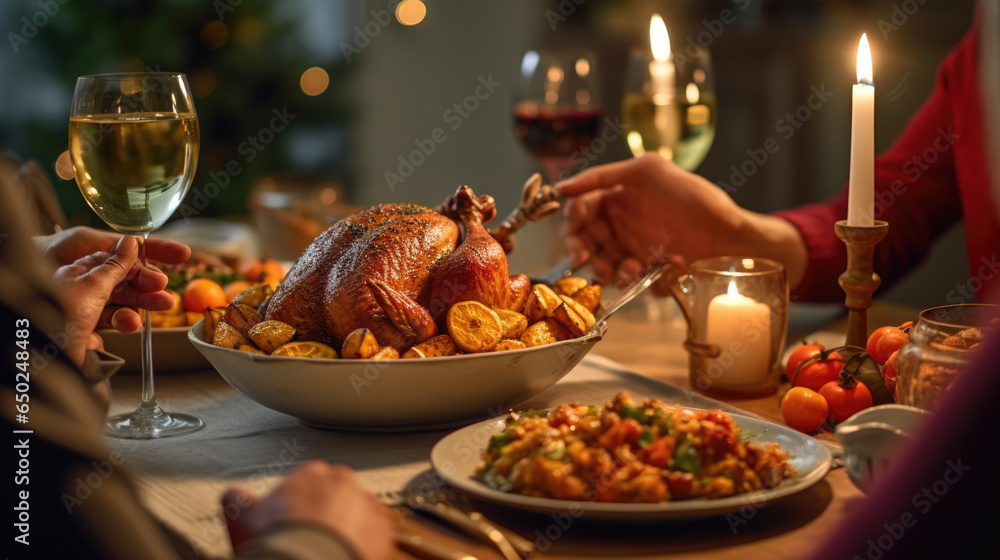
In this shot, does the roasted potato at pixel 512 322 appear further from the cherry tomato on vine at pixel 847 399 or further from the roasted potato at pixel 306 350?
the cherry tomato on vine at pixel 847 399

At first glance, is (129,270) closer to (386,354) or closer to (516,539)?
(386,354)

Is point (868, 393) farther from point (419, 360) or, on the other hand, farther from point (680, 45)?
point (680, 45)

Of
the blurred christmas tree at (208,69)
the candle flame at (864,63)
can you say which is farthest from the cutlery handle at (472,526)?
the blurred christmas tree at (208,69)

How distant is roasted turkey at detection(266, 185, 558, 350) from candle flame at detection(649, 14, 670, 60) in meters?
0.68

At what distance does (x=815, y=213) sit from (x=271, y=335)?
1069 millimetres

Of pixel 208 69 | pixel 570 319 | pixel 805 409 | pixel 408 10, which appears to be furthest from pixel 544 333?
pixel 408 10

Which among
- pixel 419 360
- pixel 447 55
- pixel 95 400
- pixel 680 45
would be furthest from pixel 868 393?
pixel 447 55

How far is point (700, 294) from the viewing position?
112 centimetres

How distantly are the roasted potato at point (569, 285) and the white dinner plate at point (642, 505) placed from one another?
0.93 feet

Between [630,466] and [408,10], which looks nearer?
[630,466]

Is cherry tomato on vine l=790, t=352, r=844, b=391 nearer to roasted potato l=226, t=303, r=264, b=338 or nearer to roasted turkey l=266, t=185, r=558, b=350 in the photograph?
roasted turkey l=266, t=185, r=558, b=350

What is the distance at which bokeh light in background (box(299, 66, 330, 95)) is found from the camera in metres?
3.82

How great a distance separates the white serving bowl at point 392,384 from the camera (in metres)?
0.83

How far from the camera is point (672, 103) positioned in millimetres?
1699
